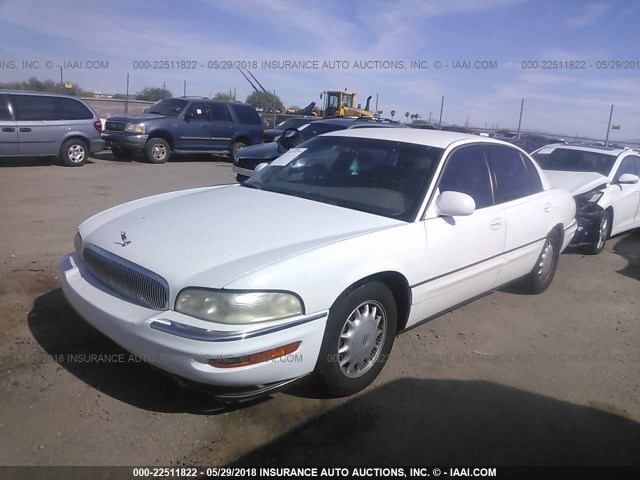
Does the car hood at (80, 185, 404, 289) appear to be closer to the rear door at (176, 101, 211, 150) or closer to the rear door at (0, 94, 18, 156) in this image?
the rear door at (0, 94, 18, 156)

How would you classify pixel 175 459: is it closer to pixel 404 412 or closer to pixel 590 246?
pixel 404 412

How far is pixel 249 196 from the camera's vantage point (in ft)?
12.7

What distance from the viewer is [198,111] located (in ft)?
46.6

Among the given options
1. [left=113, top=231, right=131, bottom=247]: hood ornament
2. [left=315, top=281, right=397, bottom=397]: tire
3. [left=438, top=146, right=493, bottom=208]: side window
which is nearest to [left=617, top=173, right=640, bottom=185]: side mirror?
[left=438, top=146, right=493, bottom=208]: side window

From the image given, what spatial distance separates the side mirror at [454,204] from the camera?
342cm

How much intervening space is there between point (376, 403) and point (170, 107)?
12.9 metres

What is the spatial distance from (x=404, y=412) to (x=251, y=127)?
1316 cm

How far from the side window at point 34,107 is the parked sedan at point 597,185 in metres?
10.2

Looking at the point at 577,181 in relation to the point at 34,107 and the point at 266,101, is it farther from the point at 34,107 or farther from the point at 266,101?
the point at 266,101

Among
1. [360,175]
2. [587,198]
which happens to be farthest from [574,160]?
[360,175]

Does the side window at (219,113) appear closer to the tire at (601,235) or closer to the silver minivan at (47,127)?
the silver minivan at (47,127)

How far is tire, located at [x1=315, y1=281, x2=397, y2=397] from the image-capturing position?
2.87 metres

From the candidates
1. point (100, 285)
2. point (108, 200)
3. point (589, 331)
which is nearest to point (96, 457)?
point (100, 285)

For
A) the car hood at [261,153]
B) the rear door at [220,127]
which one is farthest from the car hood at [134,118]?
the car hood at [261,153]
